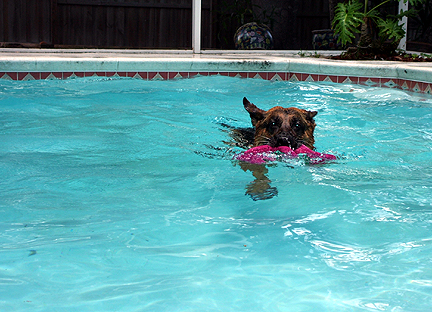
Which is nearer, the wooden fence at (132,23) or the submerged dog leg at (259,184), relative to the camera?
the submerged dog leg at (259,184)

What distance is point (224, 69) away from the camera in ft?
34.7

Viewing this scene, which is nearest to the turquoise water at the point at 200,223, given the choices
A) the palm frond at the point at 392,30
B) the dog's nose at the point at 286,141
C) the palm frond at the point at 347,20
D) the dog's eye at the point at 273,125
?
the dog's nose at the point at 286,141

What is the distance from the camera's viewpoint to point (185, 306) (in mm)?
2465

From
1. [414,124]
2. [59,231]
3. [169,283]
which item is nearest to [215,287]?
[169,283]

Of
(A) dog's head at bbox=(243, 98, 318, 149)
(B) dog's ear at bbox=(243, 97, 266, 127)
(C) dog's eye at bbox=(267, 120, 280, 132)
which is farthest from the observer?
(B) dog's ear at bbox=(243, 97, 266, 127)

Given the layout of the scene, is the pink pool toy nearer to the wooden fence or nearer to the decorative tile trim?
the decorative tile trim

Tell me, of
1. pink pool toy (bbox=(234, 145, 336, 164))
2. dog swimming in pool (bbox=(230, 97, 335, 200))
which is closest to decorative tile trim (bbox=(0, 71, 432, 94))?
dog swimming in pool (bbox=(230, 97, 335, 200))

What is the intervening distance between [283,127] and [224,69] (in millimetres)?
5985

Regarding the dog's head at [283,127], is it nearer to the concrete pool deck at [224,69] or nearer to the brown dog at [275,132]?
the brown dog at [275,132]

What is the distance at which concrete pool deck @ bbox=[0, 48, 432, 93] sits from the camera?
940cm

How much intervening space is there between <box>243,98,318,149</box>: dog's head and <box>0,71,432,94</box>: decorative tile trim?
4689mm

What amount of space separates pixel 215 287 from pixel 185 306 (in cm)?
25

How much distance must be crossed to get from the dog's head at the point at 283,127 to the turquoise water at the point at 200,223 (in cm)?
25

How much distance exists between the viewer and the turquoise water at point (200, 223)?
8.50 feet
